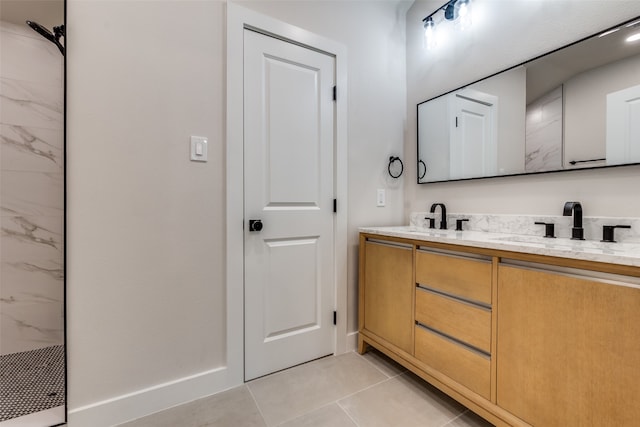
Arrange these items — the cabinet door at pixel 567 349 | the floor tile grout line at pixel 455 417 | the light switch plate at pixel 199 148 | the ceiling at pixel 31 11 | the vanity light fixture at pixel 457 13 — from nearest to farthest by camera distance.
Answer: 1. the cabinet door at pixel 567 349
2. the floor tile grout line at pixel 455 417
3. the light switch plate at pixel 199 148
4. the ceiling at pixel 31 11
5. the vanity light fixture at pixel 457 13

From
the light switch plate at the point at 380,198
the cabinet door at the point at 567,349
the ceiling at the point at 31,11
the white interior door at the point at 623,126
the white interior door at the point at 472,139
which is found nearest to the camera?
the cabinet door at the point at 567,349

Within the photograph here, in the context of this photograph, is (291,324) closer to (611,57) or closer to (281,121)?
(281,121)

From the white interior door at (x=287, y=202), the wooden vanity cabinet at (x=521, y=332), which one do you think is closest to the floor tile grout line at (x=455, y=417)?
the wooden vanity cabinet at (x=521, y=332)

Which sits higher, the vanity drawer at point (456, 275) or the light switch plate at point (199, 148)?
the light switch plate at point (199, 148)

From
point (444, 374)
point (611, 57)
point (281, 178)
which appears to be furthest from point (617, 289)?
point (281, 178)

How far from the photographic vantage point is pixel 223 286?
1.52 meters

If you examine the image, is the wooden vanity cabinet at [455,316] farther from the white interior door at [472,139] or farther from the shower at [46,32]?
the shower at [46,32]

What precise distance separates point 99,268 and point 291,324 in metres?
1.05

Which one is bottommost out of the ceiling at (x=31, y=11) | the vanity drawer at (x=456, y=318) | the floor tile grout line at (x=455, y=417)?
the floor tile grout line at (x=455, y=417)

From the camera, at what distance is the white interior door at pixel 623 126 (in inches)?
45.8

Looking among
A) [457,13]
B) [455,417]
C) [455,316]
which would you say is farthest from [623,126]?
[455,417]

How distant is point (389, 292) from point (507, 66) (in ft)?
4.87

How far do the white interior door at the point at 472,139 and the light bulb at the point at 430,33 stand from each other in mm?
470

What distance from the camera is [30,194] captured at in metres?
1.75
